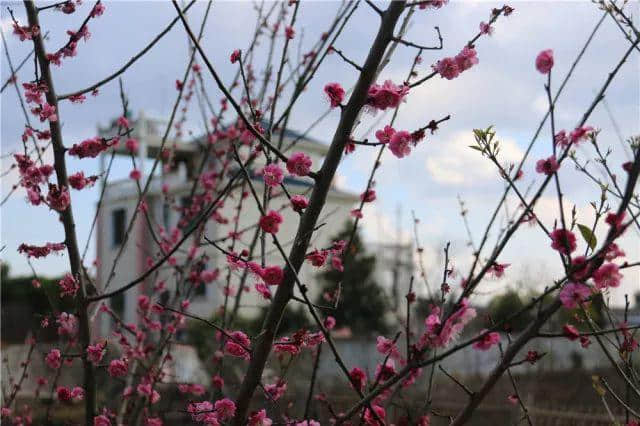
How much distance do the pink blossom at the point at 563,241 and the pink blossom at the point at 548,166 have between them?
14 centimetres

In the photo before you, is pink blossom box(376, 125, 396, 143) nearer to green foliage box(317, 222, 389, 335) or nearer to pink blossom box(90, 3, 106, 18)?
pink blossom box(90, 3, 106, 18)

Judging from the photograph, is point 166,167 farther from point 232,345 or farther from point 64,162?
point 232,345

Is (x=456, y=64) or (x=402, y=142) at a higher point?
(x=456, y=64)

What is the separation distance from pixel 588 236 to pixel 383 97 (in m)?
0.61

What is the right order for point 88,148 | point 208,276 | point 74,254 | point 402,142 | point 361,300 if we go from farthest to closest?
point 361,300
point 208,276
point 88,148
point 74,254
point 402,142

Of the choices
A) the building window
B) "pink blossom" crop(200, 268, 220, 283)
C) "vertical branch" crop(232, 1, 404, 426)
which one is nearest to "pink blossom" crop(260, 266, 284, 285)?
"vertical branch" crop(232, 1, 404, 426)

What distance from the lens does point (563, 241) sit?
1.61m

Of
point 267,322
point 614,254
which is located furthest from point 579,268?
point 267,322

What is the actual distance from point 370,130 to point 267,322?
5.76 feet

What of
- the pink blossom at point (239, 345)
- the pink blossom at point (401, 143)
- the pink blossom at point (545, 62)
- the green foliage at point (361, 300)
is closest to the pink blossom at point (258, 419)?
the pink blossom at point (239, 345)

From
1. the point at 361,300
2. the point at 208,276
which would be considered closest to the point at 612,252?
the point at 208,276

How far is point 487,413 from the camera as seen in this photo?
731 cm

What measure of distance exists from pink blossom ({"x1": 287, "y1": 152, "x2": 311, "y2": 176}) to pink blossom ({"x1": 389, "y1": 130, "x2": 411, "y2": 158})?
0.84ft

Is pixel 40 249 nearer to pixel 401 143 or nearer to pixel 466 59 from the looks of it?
pixel 401 143
